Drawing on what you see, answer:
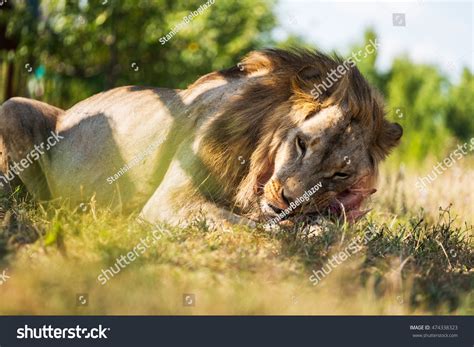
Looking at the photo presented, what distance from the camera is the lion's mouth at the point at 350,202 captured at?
5652 mm

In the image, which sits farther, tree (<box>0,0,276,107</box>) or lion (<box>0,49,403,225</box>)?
tree (<box>0,0,276,107</box>)

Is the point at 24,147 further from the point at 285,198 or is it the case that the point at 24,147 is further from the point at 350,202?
the point at 350,202

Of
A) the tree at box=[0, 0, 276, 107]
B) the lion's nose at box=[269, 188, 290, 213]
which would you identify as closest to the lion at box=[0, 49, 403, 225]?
the lion's nose at box=[269, 188, 290, 213]

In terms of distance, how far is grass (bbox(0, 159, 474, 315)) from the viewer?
13.3ft

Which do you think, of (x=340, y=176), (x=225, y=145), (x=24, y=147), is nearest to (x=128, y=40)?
(x=24, y=147)

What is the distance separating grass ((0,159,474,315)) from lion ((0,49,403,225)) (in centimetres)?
29

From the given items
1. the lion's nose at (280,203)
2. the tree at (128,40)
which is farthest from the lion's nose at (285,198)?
the tree at (128,40)

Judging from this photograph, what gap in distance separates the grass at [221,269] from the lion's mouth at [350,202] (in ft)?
0.45

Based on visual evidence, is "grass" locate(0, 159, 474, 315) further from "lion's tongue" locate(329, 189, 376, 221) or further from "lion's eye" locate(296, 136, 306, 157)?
"lion's eye" locate(296, 136, 306, 157)

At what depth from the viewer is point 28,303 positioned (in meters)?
4.00

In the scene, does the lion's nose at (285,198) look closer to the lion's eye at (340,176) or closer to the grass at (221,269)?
the grass at (221,269)

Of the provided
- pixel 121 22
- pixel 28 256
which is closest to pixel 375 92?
pixel 28 256

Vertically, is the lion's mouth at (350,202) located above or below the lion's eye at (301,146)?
below
